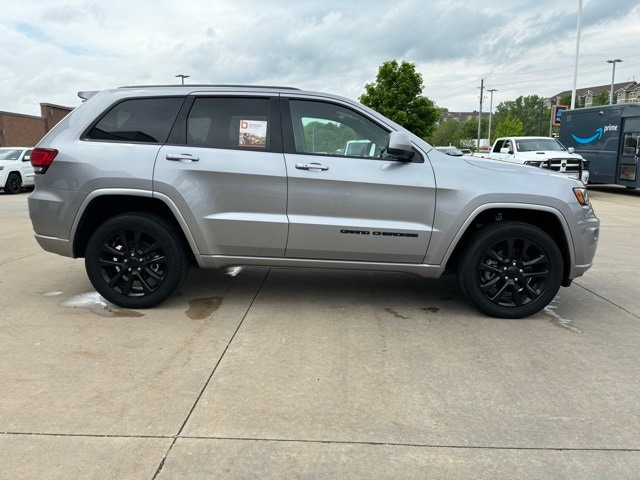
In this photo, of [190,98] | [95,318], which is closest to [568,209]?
[190,98]

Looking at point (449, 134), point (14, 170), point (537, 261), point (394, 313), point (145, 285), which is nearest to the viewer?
point (537, 261)

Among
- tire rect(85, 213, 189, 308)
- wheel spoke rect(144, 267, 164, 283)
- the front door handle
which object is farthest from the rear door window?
wheel spoke rect(144, 267, 164, 283)

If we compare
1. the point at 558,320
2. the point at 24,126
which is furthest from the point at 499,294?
the point at 24,126

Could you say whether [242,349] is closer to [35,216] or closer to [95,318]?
[95,318]

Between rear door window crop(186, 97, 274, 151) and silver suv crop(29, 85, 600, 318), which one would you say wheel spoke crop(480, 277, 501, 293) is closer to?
silver suv crop(29, 85, 600, 318)

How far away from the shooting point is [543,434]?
9.30 feet

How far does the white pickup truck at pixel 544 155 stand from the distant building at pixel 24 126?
33.1 m

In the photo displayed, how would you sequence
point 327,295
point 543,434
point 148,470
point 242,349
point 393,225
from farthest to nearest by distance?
1. point 327,295
2. point 393,225
3. point 242,349
4. point 543,434
5. point 148,470

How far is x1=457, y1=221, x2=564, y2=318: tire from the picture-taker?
451 cm

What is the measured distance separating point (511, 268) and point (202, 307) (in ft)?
8.99

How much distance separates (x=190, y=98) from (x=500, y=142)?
17.0 m

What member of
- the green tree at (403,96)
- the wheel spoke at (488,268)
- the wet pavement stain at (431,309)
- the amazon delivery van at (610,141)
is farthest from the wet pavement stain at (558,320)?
the green tree at (403,96)

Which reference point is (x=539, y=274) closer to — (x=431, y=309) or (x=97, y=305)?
(x=431, y=309)

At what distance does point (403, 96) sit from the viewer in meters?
41.8
